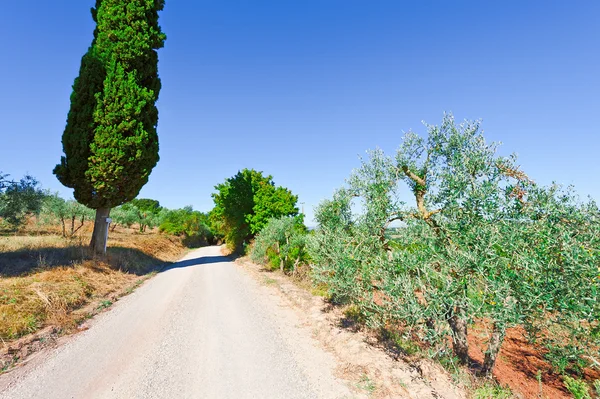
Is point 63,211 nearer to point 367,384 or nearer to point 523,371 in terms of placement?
point 367,384

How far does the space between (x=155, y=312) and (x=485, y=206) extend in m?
10.3

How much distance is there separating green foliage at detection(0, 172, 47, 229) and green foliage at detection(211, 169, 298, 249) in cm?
1734

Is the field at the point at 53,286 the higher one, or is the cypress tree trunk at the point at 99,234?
the cypress tree trunk at the point at 99,234

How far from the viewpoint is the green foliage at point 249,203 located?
28.9m

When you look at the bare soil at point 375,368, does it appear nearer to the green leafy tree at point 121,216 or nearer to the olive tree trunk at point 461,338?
the olive tree trunk at point 461,338

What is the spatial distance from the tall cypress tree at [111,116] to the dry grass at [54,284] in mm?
2579

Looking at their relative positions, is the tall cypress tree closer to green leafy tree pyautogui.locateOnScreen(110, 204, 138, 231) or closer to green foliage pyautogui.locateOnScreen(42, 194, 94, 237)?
green foliage pyautogui.locateOnScreen(42, 194, 94, 237)

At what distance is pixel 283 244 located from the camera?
62.8 ft

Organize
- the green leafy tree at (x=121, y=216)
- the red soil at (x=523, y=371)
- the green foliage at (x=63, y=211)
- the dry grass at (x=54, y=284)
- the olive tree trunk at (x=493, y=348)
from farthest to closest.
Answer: the green leafy tree at (x=121, y=216) → the green foliage at (x=63, y=211) → the dry grass at (x=54, y=284) → the red soil at (x=523, y=371) → the olive tree trunk at (x=493, y=348)

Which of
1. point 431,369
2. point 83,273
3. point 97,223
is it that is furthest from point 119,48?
point 431,369

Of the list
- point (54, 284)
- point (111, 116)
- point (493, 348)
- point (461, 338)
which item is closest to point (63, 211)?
point (111, 116)

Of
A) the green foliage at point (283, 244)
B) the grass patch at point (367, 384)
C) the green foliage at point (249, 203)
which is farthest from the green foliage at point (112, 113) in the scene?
the grass patch at point (367, 384)

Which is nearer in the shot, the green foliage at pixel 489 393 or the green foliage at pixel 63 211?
the green foliage at pixel 489 393

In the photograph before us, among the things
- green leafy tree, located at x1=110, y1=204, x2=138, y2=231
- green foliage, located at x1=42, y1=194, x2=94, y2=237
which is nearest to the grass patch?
green foliage, located at x1=42, y1=194, x2=94, y2=237
